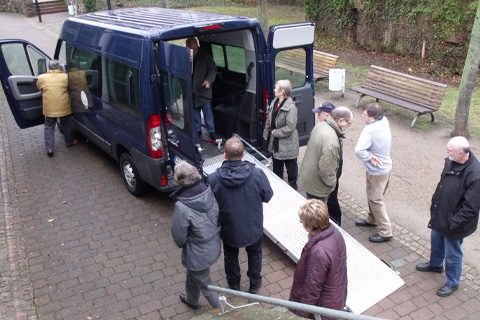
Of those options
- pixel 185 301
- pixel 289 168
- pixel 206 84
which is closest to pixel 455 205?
pixel 289 168

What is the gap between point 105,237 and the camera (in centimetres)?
598

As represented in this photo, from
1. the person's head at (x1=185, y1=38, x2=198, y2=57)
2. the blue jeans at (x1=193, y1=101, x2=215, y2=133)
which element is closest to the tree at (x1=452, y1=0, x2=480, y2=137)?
the blue jeans at (x1=193, y1=101, x2=215, y2=133)

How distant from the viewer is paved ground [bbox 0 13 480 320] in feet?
15.5

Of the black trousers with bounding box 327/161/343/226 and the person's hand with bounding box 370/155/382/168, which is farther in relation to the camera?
the black trousers with bounding box 327/161/343/226

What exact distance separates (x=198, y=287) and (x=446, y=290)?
2519 millimetres

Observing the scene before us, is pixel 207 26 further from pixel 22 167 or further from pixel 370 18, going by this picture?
pixel 370 18

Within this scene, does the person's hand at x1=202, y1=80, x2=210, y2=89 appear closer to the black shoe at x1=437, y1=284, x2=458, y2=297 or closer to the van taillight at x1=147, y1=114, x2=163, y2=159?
the van taillight at x1=147, y1=114, x2=163, y2=159

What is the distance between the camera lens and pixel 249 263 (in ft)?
15.6

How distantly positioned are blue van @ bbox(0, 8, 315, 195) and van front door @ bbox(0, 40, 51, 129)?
2cm

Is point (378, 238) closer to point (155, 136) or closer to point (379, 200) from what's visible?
point (379, 200)

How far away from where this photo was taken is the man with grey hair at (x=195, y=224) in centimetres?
397

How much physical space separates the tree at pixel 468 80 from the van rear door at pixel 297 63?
3.29 metres

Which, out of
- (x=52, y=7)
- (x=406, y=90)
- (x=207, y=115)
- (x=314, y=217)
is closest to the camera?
(x=314, y=217)

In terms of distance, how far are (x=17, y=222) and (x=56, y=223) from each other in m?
0.57
